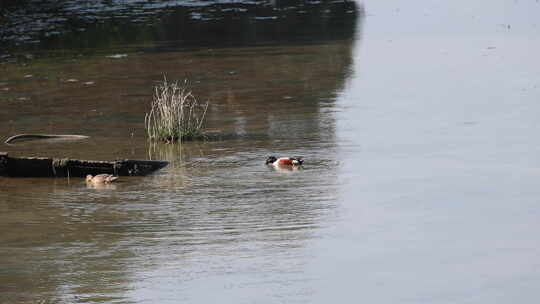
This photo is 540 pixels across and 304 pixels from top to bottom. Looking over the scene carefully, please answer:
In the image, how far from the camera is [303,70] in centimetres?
2531

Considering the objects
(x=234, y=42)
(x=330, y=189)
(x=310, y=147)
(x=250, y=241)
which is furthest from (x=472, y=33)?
(x=250, y=241)

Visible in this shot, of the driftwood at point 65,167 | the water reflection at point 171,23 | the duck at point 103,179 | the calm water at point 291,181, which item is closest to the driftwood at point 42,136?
the calm water at point 291,181

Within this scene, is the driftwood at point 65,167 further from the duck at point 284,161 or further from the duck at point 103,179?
the duck at point 284,161

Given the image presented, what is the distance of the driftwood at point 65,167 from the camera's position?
15273 mm

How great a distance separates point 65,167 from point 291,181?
9.16 feet

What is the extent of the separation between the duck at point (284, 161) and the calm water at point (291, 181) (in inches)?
5.3

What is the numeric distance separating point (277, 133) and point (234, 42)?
530 inches

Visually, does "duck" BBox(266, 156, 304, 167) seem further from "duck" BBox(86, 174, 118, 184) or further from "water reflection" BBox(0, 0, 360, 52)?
"water reflection" BBox(0, 0, 360, 52)

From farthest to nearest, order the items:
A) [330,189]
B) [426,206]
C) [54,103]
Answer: [54,103]
[330,189]
[426,206]

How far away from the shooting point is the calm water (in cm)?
1063

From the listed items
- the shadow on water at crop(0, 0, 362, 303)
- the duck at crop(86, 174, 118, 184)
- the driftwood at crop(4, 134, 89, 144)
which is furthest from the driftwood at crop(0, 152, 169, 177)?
the driftwood at crop(4, 134, 89, 144)

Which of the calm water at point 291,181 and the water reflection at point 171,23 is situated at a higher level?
the calm water at point 291,181

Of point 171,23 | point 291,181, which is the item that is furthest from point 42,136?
point 171,23

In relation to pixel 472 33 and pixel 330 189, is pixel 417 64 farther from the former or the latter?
pixel 330 189
